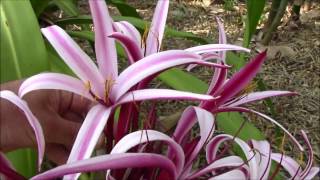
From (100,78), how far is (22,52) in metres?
0.32

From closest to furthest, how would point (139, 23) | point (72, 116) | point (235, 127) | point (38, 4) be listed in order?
point (72, 116), point (235, 127), point (139, 23), point (38, 4)

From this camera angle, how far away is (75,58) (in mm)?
424

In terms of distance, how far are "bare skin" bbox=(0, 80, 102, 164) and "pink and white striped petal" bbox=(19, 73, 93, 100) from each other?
8 cm

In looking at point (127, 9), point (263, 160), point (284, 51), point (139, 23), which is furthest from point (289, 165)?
point (284, 51)

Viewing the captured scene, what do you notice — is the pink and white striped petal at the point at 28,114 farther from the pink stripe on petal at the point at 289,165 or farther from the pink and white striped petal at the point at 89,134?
the pink stripe on petal at the point at 289,165

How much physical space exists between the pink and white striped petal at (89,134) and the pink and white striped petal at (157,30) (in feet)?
0.29

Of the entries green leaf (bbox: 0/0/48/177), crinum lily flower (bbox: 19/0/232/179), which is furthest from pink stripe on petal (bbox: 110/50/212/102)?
green leaf (bbox: 0/0/48/177)

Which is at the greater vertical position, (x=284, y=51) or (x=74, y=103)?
(x=74, y=103)

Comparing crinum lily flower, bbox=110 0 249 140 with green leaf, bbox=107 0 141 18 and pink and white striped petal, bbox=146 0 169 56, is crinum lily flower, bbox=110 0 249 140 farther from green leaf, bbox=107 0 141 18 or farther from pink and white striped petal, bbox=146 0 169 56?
green leaf, bbox=107 0 141 18

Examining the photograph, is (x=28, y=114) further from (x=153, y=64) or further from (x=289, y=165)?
(x=289, y=165)

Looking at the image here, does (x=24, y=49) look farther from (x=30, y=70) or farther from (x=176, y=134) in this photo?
(x=176, y=134)

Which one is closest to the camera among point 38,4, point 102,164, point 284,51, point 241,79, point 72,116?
point 102,164

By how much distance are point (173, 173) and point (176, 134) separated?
0.19ft

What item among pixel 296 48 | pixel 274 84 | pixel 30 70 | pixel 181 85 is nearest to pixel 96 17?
pixel 30 70
